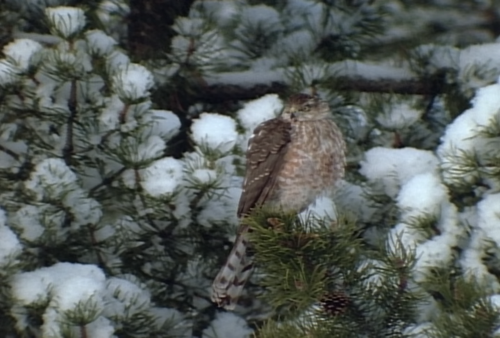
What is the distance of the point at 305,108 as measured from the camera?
4.18 metres

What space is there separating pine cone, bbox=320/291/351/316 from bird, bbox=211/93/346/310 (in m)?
1.07

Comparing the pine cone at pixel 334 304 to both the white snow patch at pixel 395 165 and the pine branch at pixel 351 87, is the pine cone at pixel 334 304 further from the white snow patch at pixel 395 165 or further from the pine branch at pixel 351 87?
the pine branch at pixel 351 87


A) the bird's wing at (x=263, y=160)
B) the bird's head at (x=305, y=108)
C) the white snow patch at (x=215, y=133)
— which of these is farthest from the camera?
the bird's head at (x=305, y=108)

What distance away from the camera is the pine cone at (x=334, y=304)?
9.69ft

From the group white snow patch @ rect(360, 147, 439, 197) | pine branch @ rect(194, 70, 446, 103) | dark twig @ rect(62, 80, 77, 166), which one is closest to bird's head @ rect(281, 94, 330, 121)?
pine branch @ rect(194, 70, 446, 103)

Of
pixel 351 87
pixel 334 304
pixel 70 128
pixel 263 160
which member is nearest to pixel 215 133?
pixel 263 160

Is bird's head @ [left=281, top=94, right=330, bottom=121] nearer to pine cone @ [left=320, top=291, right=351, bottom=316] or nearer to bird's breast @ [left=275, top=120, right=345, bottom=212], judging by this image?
bird's breast @ [left=275, top=120, right=345, bottom=212]

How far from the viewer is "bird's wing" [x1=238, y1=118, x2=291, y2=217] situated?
4055 mm

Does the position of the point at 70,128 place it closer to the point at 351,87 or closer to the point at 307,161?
the point at 307,161

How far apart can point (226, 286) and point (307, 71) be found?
814 mm

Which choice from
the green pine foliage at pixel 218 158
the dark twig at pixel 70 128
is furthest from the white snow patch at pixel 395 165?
the dark twig at pixel 70 128

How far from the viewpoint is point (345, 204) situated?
4117 mm

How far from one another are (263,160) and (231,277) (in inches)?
15.8

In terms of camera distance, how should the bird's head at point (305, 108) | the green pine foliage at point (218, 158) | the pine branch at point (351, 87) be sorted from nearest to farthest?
1. the green pine foliage at point (218, 158)
2. the bird's head at point (305, 108)
3. the pine branch at point (351, 87)
